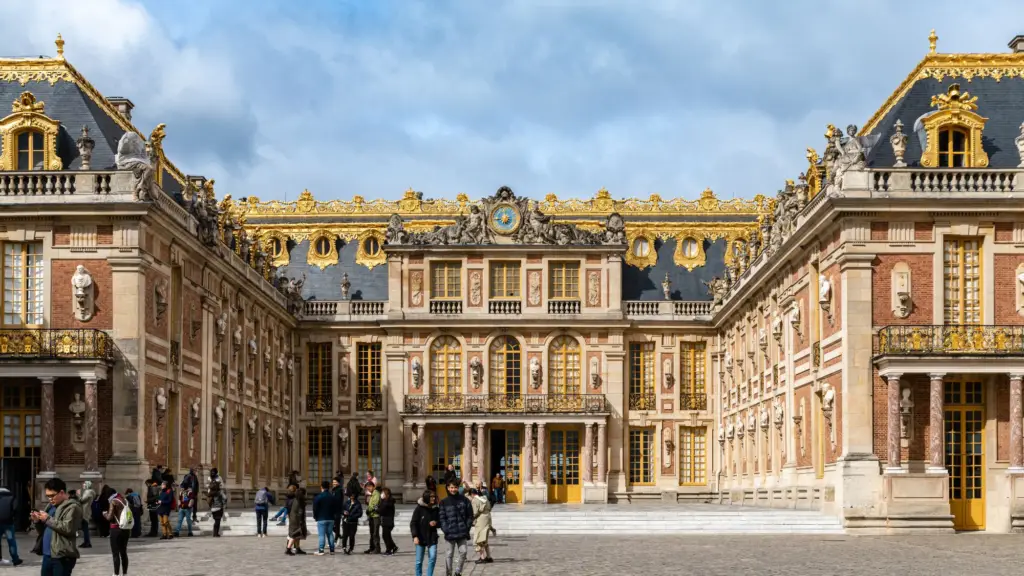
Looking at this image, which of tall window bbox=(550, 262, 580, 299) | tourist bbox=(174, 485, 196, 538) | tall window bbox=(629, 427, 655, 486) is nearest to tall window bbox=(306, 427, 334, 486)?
tall window bbox=(550, 262, 580, 299)

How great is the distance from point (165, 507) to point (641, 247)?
3089 cm

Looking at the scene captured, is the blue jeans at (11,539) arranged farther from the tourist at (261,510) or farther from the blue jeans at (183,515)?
the blue jeans at (183,515)

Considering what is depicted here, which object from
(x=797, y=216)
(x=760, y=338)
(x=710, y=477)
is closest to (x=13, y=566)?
(x=797, y=216)

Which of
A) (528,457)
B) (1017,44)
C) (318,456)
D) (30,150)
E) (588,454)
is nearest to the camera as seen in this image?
(30,150)

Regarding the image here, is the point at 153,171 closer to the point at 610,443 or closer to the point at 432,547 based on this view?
the point at 432,547

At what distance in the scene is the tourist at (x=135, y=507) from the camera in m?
30.3

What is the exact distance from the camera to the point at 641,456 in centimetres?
5816

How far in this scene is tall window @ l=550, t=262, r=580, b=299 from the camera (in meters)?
57.9

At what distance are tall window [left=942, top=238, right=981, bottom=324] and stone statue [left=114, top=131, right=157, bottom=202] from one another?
59.5 feet

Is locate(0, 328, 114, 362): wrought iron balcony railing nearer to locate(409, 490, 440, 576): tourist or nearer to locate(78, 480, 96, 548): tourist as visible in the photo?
locate(78, 480, 96, 548): tourist

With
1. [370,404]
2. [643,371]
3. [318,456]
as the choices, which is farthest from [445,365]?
[643,371]

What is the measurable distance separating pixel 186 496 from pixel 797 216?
17.1 metres

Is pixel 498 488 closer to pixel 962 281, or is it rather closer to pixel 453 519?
pixel 962 281

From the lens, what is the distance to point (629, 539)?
3300cm
